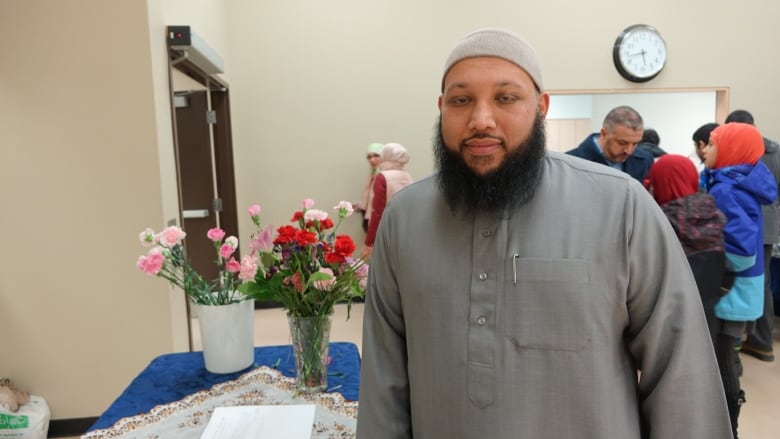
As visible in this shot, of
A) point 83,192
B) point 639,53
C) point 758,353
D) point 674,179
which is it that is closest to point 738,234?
point 674,179

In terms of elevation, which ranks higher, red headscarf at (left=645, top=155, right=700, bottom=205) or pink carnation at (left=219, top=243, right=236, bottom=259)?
red headscarf at (left=645, top=155, right=700, bottom=205)

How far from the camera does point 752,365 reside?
322 cm

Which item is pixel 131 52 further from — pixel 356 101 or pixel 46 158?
pixel 356 101

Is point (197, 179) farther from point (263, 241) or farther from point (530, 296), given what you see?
point (530, 296)

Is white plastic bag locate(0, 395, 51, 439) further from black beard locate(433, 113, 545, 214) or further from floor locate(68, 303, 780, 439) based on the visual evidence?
black beard locate(433, 113, 545, 214)

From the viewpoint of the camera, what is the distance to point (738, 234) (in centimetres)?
214

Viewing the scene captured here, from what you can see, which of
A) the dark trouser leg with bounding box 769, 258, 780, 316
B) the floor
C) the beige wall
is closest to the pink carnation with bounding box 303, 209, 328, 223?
the floor

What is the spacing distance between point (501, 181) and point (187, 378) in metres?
1.17

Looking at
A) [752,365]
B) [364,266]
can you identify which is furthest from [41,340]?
[752,365]

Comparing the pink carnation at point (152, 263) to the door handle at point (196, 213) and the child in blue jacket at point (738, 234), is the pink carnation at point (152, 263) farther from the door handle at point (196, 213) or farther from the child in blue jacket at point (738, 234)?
the door handle at point (196, 213)

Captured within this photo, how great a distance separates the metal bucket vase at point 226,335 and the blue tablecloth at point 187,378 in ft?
0.12

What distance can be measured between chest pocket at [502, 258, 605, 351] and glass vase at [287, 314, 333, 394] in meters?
0.63

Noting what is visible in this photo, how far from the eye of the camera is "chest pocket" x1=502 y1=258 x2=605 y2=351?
2.80ft

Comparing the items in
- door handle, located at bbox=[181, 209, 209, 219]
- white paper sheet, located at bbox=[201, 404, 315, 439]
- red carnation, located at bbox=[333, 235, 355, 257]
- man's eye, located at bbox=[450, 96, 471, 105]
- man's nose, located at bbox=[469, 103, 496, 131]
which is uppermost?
man's eye, located at bbox=[450, 96, 471, 105]
